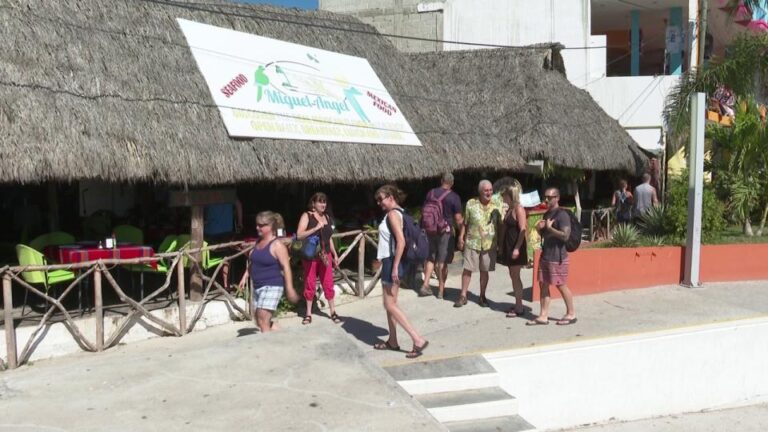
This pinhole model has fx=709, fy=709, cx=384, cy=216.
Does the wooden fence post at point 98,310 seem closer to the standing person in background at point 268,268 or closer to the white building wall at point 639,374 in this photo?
the standing person in background at point 268,268

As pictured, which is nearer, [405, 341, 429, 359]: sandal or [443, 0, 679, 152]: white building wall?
[405, 341, 429, 359]: sandal

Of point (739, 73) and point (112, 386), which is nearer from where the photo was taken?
point (112, 386)

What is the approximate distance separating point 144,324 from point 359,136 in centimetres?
452

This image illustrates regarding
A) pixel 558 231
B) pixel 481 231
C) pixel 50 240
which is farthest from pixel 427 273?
pixel 50 240

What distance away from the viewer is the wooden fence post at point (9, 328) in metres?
6.66

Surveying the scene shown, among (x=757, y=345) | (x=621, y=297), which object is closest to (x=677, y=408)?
(x=757, y=345)

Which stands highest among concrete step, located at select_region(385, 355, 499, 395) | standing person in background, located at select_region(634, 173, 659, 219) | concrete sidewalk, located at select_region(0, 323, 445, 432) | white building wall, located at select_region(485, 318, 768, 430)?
standing person in background, located at select_region(634, 173, 659, 219)

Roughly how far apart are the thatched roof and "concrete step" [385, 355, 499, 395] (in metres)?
3.61

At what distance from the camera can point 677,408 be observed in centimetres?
789

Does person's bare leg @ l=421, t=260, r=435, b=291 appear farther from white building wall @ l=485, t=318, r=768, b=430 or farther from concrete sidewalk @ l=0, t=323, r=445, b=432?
concrete sidewalk @ l=0, t=323, r=445, b=432

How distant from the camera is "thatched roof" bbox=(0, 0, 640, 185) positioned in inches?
298

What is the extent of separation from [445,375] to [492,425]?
637 millimetres

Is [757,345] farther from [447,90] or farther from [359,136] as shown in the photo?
[447,90]

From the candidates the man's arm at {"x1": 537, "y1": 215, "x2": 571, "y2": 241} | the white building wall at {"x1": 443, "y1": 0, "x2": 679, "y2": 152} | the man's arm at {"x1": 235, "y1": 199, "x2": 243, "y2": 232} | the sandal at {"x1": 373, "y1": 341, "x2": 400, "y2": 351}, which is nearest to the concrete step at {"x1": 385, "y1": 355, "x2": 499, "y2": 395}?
the sandal at {"x1": 373, "y1": 341, "x2": 400, "y2": 351}
